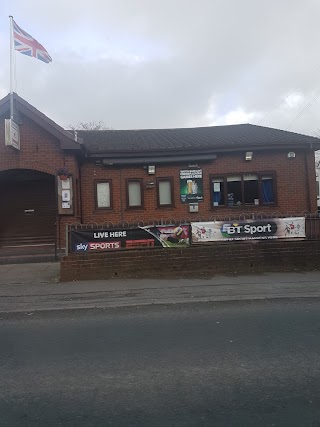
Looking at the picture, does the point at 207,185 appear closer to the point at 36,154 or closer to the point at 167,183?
the point at 167,183

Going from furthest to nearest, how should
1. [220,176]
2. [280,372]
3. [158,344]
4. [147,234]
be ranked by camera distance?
[220,176] < [147,234] < [158,344] < [280,372]

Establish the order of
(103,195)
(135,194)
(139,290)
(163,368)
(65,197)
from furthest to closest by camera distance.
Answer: (135,194)
(103,195)
(65,197)
(139,290)
(163,368)

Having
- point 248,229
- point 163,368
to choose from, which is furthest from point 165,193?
point 163,368

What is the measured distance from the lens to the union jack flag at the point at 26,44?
1341 cm

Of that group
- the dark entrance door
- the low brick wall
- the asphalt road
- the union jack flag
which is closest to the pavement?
the low brick wall

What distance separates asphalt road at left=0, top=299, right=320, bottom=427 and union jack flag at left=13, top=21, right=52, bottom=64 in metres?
9.49

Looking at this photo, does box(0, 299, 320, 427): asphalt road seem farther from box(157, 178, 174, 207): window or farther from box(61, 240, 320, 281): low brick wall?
box(157, 178, 174, 207): window

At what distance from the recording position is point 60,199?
44.8ft

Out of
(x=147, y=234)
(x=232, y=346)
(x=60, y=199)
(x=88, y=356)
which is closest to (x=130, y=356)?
(x=88, y=356)

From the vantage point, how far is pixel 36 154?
1380cm

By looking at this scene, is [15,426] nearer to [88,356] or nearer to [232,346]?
[88,356]

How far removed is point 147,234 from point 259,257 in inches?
120

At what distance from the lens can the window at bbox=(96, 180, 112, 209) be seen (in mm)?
15688

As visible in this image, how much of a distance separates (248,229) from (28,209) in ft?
27.1
